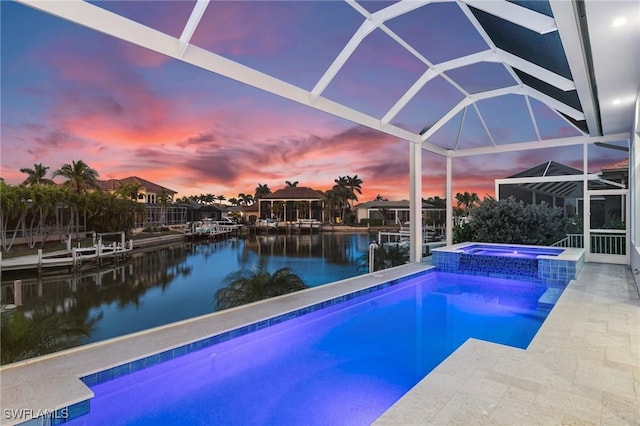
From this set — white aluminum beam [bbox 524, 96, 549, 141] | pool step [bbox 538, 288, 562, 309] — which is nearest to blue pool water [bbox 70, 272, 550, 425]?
pool step [bbox 538, 288, 562, 309]

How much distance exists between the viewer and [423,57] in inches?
285

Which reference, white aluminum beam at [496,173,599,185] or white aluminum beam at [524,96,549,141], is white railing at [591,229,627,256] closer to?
white aluminum beam at [496,173,599,185]

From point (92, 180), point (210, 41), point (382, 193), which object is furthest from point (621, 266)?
point (92, 180)

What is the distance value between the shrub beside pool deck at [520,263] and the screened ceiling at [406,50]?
334 cm

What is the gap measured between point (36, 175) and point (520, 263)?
32.6 ft

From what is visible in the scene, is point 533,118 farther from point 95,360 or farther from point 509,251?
point 95,360

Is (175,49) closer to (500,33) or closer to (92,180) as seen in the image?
(92,180)

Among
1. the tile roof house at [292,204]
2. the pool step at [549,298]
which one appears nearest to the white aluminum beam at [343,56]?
the tile roof house at [292,204]

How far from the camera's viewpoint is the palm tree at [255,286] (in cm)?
609

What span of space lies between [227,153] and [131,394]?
4705 millimetres

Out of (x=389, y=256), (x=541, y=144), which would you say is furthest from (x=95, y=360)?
(x=541, y=144)

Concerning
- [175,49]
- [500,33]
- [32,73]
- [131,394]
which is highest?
[500,33]

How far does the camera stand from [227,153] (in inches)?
283

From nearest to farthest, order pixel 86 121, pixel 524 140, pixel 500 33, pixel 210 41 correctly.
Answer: pixel 86 121 < pixel 210 41 < pixel 500 33 < pixel 524 140
